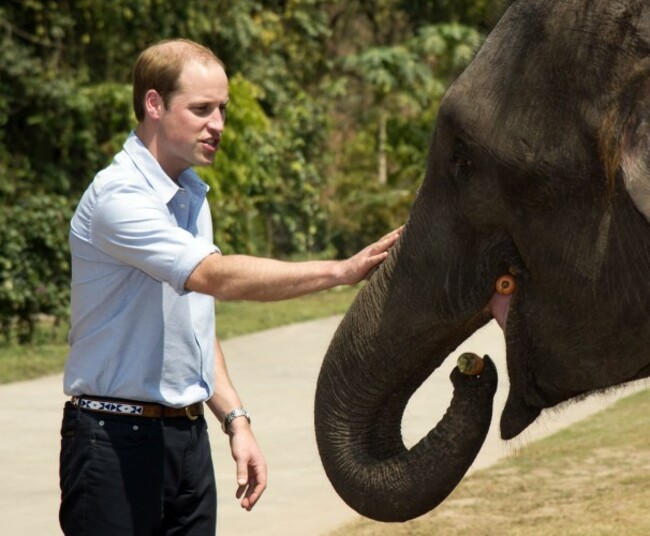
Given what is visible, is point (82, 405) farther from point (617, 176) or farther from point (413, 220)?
point (617, 176)

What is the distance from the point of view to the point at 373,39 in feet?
75.7

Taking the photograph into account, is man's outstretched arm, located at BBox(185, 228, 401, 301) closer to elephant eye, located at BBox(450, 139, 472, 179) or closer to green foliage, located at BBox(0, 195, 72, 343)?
elephant eye, located at BBox(450, 139, 472, 179)

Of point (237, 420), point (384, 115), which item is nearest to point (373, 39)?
point (384, 115)

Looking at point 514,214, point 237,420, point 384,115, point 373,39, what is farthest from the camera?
point 373,39

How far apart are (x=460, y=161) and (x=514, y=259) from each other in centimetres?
26

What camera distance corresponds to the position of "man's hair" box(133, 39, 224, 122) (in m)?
4.29

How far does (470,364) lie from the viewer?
11.9 feet

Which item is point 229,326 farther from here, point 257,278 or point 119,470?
point 257,278

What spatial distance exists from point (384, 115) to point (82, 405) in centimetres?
1704

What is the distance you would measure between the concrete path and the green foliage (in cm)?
150

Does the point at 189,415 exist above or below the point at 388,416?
below

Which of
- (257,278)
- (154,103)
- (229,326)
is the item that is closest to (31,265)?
(229,326)

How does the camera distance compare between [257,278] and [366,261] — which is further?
[257,278]

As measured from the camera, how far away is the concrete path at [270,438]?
7.42 metres
